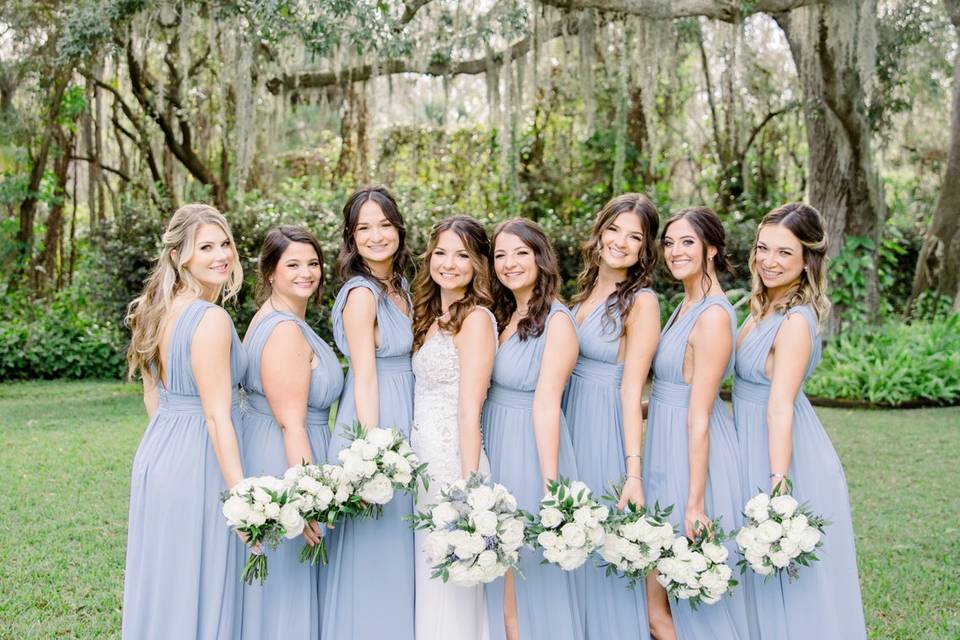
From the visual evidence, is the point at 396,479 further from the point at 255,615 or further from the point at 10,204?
the point at 10,204

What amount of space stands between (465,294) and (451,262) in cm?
15

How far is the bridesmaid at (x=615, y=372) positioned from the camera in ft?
11.7

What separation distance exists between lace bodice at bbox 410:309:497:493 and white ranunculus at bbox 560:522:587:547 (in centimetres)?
65

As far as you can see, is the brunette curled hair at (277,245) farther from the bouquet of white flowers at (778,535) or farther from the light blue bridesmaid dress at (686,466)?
the bouquet of white flowers at (778,535)

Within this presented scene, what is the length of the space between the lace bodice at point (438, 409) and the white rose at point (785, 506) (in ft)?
3.82

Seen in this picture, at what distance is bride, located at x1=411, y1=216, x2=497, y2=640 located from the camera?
342 centimetres

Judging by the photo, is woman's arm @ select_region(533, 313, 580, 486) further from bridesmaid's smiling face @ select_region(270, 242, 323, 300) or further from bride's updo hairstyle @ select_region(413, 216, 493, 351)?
bridesmaid's smiling face @ select_region(270, 242, 323, 300)

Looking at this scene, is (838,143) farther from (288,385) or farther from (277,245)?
(288,385)

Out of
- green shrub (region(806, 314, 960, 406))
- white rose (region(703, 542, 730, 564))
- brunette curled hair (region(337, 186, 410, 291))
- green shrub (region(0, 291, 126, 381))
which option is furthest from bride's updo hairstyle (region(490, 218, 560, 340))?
green shrub (region(0, 291, 126, 381))

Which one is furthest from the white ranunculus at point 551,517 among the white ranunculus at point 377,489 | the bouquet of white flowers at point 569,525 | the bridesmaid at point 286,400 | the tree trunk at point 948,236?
Answer: the tree trunk at point 948,236

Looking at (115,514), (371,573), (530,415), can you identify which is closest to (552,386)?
(530,415)

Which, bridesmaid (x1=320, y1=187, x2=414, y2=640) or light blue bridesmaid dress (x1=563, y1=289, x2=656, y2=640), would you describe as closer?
bridesmaid (x1=320, y1=187, x2=414, y2=640)

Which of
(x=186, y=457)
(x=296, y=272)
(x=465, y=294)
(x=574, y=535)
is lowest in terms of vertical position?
(x=574, y=535)

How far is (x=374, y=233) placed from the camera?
3.64 m
